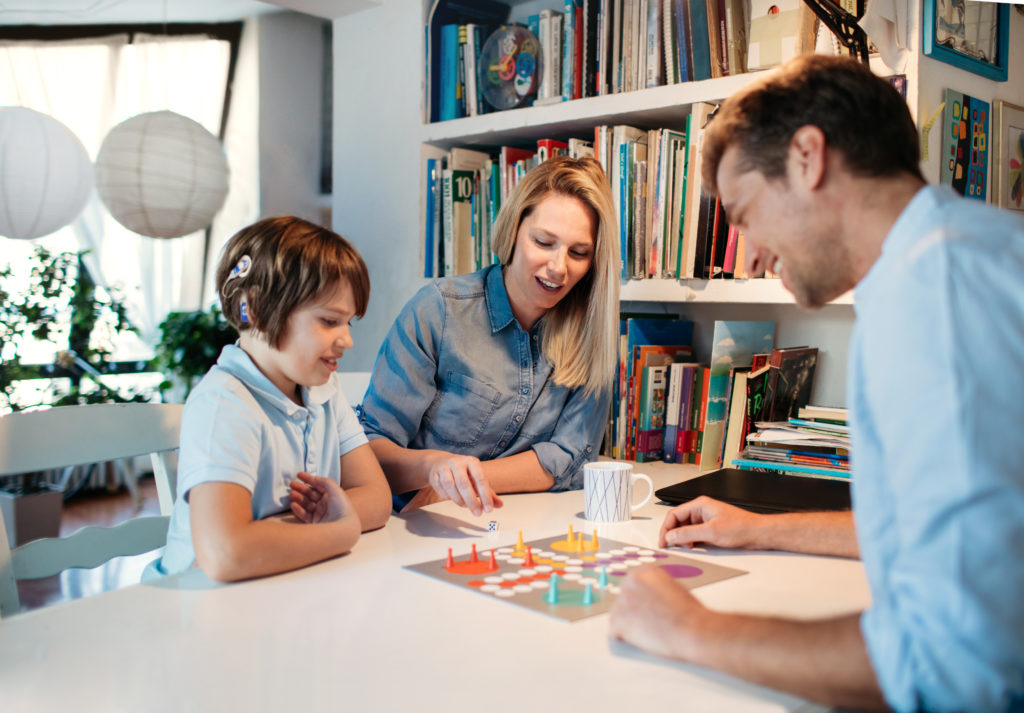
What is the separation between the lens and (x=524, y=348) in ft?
6.03

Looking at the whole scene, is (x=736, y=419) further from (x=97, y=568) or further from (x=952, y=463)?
(x=97, y=568)

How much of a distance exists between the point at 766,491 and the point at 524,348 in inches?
22.7

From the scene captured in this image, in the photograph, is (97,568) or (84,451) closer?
(84,451)

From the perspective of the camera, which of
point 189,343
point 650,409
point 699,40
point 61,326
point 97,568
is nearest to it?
point 699,40

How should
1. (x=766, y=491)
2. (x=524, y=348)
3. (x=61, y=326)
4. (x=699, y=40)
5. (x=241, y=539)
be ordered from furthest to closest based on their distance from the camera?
1. (x=61, y=326)
2. (x=699, y=40)
3. (x=524, y=348)
4. (x=766, y=491)
5. (x=241, y=539)

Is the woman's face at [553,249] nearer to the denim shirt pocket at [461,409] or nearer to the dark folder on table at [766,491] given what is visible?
the denim shirt pocket at [461,409]

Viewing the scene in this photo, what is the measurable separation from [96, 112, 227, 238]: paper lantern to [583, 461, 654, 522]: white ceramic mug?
120 inches

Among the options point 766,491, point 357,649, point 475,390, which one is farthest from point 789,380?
point 357,649

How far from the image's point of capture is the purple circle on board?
3.74ft

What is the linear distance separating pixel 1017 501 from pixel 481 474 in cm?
87

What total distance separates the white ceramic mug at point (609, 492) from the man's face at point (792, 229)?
1.97 feet

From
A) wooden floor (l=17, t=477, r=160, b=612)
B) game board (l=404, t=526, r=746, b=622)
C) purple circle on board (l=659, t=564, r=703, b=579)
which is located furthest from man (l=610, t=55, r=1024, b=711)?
wooden floor (l=17, t=477, r=160, b=612)

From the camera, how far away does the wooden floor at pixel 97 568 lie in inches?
143

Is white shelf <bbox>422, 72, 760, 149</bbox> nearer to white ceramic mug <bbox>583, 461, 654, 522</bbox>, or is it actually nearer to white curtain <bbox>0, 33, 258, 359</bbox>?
white ceramic mug <bbox>583, 461, 654, 522</bbox>
